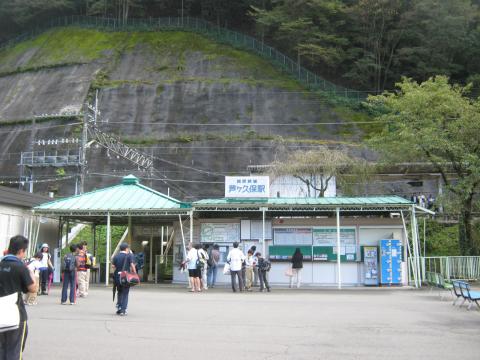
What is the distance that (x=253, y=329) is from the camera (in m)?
10.3

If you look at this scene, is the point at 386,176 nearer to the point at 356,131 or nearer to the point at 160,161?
the point at 356,131

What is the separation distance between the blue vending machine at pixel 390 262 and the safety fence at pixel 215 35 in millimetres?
33411

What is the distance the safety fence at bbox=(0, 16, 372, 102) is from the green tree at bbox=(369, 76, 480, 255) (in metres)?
26.4

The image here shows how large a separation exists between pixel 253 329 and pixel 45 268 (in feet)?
30.9

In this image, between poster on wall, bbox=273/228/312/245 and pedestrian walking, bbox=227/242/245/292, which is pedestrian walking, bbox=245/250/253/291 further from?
poster on wall, bbox=273/228/312/245

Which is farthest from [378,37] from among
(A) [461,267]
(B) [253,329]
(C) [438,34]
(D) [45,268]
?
(B) [253,329]

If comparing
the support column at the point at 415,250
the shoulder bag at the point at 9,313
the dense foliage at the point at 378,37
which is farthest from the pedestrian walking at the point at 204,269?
the dense foliage at the point at 378,37

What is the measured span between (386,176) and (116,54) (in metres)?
37.4

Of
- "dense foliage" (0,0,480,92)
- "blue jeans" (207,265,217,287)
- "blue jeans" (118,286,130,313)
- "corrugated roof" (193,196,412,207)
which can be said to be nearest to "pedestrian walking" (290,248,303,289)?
"corrugated roof" (193,196,412,207)

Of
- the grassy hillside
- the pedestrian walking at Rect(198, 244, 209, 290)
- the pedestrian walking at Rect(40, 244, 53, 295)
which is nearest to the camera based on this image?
the pedestrian walking at Rect(40, 244, 53, 295)

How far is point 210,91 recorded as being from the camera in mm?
54000

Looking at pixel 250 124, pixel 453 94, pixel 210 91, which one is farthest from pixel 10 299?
pixel 210 91

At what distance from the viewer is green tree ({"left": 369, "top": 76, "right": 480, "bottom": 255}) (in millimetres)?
25281

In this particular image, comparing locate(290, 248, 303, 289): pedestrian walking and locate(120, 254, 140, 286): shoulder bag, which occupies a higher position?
locate(290, 248, 303, 289): pedestrian walking
